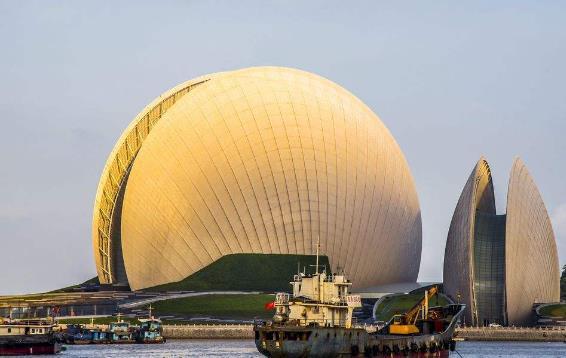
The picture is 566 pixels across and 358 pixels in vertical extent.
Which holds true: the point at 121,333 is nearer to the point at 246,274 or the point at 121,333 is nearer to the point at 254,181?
the point at 246,274

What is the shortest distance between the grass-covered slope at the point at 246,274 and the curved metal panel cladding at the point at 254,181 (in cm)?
191

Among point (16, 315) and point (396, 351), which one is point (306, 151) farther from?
point (396, 351)

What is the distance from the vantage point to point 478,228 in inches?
6895

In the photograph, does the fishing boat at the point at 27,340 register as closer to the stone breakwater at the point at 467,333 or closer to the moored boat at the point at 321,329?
the stone breakwater at the point at 467,333

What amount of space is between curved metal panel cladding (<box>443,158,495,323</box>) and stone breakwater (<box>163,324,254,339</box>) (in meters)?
30.2

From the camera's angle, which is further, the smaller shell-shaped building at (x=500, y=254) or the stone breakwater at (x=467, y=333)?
the smaller shell-shaped building at (x=500, y=254)

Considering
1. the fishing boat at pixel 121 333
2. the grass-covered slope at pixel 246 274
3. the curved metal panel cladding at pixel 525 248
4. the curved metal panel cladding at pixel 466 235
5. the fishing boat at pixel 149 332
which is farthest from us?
the grass-covered slope at pixel 246 274

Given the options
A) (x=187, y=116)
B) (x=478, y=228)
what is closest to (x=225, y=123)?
(x=187, y=116)

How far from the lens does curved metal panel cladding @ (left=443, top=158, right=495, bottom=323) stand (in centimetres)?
17250

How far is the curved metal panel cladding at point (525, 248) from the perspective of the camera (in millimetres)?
171250

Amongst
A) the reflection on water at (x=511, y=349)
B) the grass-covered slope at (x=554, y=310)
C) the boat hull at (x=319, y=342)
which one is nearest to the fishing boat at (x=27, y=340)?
the boat hull at (x=319, y=342)

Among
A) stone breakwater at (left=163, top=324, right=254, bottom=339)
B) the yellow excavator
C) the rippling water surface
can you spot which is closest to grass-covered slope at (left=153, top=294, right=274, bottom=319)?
stone breakwater at (left=163, top=324, right=254, bottom=339)

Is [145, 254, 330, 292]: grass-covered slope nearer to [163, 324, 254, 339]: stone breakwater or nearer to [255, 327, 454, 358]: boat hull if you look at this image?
[163, 324, 254, 339]: stone breakwater

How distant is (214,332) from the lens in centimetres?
15412
